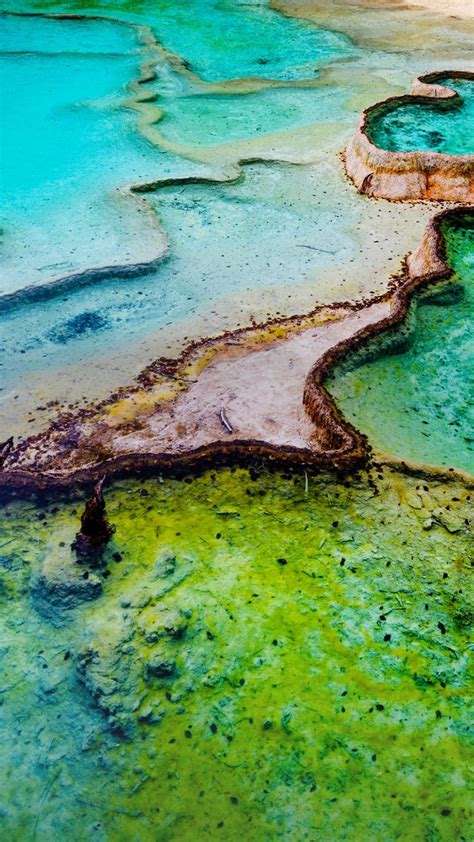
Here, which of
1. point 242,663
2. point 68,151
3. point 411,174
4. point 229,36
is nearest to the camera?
point 242,663

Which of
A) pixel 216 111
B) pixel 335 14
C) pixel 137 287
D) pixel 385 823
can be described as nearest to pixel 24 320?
pixel 137 287

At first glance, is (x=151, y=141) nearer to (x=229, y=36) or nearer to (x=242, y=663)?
(x=229, y=36)

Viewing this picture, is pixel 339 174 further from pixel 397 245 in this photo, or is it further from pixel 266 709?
pixel 266 709

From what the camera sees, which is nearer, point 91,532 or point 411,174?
point 91,532

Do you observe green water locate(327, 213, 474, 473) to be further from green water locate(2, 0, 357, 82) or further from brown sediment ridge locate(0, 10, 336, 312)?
green water locate(2, 0, 357, 82)

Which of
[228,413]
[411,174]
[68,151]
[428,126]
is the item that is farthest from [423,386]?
[68,151]

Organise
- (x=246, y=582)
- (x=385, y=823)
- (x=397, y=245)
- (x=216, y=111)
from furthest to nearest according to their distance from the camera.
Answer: (x=216, y=111) < (x=397, y=245) < (x=246, y=582) < (x=385, y=823)
